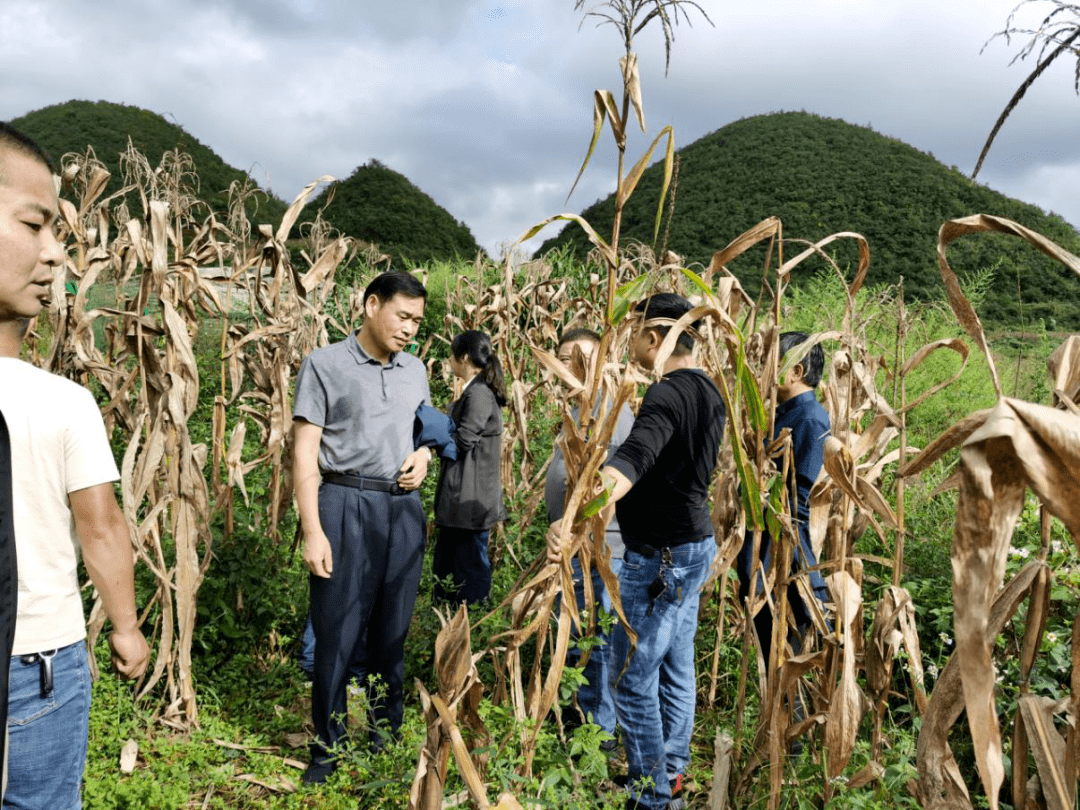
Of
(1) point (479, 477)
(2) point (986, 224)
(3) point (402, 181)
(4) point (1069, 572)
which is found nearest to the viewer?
(2) point (986, 224)

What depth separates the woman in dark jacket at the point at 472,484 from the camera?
3.91 metres

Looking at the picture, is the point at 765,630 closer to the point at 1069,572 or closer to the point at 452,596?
the point at 1069,572

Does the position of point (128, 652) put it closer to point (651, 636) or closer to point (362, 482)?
point (362, 482)

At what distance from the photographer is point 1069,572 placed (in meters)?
3.01

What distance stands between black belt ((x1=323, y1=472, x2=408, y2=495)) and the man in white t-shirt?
1198 millimetres

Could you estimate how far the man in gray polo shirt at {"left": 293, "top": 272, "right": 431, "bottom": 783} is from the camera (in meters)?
Answer: 2.69

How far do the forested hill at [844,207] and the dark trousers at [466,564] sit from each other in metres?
18.2

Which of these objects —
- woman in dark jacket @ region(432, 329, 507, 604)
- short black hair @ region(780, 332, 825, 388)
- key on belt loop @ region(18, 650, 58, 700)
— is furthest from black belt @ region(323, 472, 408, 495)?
short black hair @ region(780, 332, 825, 388)

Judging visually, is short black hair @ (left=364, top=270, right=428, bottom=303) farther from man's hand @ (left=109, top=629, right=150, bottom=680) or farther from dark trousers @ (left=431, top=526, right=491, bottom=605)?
dark trousers @ (left=431, top=526, right=491, bottom=605)

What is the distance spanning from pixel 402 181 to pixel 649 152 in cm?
2237

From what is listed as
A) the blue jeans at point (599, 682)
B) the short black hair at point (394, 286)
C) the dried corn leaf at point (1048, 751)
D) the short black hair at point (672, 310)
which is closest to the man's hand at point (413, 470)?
the short black hair at point (394, 286)

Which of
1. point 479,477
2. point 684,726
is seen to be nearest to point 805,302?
point 479,477

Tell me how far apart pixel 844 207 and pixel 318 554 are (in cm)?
3329

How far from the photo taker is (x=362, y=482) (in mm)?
2748
